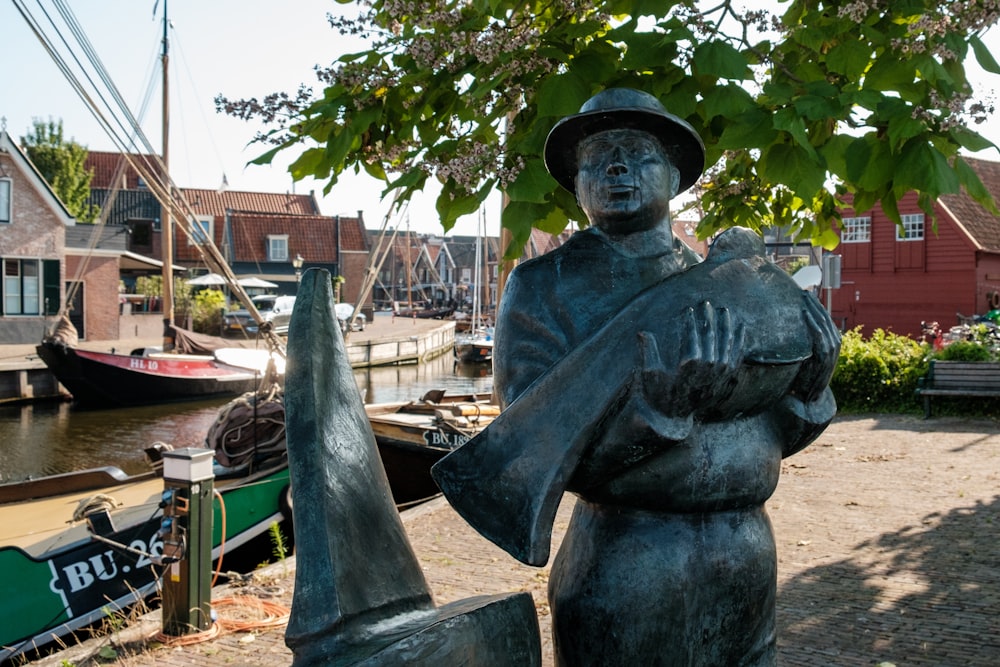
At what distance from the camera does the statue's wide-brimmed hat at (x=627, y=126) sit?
7.87 ft

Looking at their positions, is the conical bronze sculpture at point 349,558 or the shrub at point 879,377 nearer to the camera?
the conical bronze sculpture at point 349,558

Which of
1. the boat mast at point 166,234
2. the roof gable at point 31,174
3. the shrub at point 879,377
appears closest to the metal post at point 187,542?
the shrub at point 879,377

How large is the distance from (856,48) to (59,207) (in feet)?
104

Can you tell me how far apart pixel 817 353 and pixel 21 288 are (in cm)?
3253

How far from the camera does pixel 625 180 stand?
7.90 feet

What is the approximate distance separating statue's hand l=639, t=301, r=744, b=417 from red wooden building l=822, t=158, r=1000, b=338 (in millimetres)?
29289

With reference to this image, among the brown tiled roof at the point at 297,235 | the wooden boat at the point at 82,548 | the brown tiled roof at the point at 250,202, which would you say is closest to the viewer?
the wooden boat at the point at 82,548

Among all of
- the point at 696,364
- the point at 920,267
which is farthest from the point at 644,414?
the point at 920,267

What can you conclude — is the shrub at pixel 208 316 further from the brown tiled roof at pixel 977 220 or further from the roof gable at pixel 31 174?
the brown tiled roof at pixel 977 220

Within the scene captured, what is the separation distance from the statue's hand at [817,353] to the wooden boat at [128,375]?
2094cm

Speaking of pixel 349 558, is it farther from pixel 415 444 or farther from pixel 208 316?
pixel 208 316

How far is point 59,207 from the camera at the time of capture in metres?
30.8

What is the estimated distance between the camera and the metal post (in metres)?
6.45

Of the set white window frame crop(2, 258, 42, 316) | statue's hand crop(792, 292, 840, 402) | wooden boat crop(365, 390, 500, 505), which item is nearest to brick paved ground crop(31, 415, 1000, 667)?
wooden boat crop(365, 390, 500, 505)
